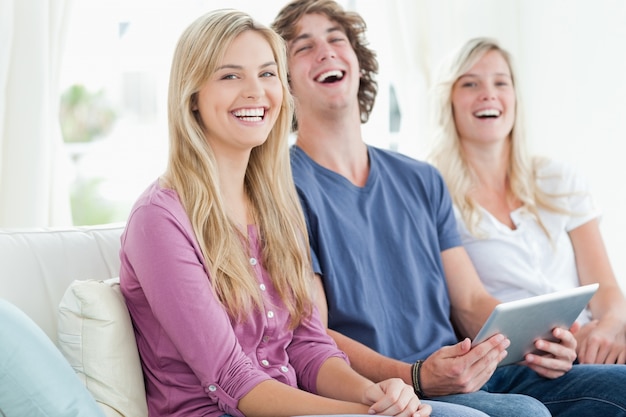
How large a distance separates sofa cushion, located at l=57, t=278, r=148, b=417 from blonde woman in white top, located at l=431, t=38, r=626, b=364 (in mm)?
1117

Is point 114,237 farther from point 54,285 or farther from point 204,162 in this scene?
point 204,162

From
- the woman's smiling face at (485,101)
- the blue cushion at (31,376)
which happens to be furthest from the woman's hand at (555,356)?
the blue cushion at (31,376)

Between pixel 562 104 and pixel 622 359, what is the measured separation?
1.51m

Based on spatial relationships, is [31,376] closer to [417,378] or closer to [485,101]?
[417,378]

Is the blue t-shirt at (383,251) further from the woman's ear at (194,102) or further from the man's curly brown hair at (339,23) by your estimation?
the woman's ear at (194,102)

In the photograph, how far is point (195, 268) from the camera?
63.1 inches

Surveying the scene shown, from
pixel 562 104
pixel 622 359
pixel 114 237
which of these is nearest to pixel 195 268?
pixel 114 237

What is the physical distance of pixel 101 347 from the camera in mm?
1630

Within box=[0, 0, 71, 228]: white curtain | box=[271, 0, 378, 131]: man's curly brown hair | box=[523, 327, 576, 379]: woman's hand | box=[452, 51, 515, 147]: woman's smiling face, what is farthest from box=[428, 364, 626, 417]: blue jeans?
box=[0, 0, 71, 228]: white curtain

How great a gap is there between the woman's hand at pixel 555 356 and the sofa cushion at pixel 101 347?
923 mm

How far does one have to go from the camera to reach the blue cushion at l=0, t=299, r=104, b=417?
4.39 ft

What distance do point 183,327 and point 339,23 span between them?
1068mm

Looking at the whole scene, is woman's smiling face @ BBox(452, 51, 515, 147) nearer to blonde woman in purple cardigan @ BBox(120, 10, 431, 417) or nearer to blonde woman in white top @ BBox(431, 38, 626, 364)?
blonde woman in white top @ BBox(431, 38, 626, 364)

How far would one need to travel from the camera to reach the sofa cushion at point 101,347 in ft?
5.35
